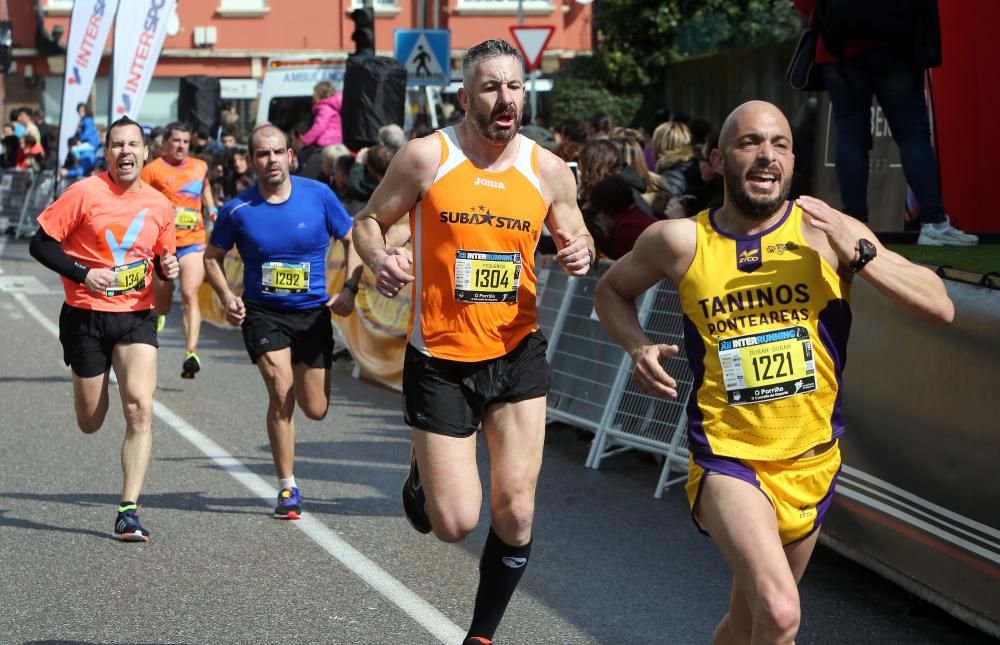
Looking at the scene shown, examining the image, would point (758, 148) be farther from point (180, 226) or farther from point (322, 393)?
point (180, 226)

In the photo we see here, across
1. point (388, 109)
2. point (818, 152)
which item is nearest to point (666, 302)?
point (818, 152)

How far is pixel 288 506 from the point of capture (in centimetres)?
820

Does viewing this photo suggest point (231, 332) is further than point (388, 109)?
Yes

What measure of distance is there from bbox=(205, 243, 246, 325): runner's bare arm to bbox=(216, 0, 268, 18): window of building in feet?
130

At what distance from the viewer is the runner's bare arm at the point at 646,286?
4.73 meters

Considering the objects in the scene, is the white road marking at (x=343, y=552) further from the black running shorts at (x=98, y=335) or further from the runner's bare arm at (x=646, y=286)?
the runner's bare arm at (x=646, y=286)

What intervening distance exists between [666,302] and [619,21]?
20.3 metres

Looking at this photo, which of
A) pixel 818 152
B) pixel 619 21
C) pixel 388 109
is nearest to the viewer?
pixel 818 152

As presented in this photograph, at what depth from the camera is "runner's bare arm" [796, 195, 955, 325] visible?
449cm

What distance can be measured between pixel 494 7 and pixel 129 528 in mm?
40990

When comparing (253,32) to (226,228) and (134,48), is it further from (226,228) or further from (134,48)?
(226,228)

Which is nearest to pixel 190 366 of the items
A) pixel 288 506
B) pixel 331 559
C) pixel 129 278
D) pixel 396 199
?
pixel 129 278

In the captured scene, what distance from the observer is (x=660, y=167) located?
473 inches

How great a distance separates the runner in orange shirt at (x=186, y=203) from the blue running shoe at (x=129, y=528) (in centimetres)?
524
